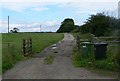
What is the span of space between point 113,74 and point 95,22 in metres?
25.2

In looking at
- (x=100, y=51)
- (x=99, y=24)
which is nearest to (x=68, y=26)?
(x=99, y=24)

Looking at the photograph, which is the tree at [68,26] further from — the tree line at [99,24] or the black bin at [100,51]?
the black bin at [100,51]

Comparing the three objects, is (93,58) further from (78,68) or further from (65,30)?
(65,30)

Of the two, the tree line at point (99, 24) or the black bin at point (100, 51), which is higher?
the tree line at point (99, 24)

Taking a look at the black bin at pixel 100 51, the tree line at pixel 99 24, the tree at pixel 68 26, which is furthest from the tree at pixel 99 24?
the tree at pixel 68 26

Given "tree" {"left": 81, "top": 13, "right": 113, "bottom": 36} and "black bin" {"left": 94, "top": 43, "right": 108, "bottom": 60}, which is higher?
"tree" {"left": 81, "top": 13, "right": 113, "bottom": 36}

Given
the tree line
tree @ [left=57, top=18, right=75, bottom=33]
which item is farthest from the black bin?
tree @ [left=57, top=18, right=75, bottom=33]

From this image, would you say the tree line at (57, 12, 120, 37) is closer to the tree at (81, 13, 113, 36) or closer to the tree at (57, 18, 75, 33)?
the tree at (81, 13, 113, 36)

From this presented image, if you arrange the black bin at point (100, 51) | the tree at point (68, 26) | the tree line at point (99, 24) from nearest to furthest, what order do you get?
1. the black bin at point (100, 51)
2. the tree line at point (99, 24)
3. the tree at point (68, 26)

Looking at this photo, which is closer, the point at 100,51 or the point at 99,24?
the point at 100,51

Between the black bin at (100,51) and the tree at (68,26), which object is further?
the tree at (68,26)

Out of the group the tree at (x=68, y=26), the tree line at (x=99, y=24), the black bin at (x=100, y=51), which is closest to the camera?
the black bin at (x=100, y=51)

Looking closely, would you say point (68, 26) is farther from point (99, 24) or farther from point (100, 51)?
point (100, 51)

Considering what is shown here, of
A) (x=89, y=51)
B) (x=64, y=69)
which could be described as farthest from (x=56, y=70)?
(x=89, y=51)
